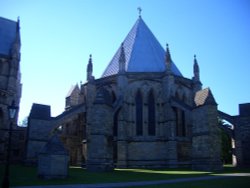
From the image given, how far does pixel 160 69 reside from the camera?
33.5 m

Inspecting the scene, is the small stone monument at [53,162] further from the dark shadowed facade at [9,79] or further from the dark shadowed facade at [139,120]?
the dark shadowed facade at [9,79]

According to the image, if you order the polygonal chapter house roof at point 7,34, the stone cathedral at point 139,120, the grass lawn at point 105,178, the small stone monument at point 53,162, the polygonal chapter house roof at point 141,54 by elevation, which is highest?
the polygonal chapter house roof at point 7,34

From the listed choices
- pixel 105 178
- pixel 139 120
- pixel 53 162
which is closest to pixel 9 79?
pixel 139 120

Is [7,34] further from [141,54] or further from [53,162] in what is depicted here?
[53,162]

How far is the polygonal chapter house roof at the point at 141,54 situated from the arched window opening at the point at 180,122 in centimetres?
477

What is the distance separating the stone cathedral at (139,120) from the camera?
2381 cm

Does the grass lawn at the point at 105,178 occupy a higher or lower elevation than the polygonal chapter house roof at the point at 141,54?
lower

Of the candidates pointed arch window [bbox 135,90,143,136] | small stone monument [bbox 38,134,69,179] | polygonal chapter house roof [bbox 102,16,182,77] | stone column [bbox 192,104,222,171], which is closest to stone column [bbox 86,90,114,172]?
small stone monument [bbox 38,134,69,179]

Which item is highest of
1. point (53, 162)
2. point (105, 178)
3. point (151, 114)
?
point (151, 114)

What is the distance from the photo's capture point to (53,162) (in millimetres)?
17172

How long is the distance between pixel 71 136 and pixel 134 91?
948 centimetres

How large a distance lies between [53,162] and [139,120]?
15.3m

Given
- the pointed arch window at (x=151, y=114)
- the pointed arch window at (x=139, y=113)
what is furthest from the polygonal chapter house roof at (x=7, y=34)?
the pointed arch window at (x=151, y=114)

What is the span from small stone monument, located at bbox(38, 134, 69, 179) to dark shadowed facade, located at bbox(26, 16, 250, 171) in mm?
6141
